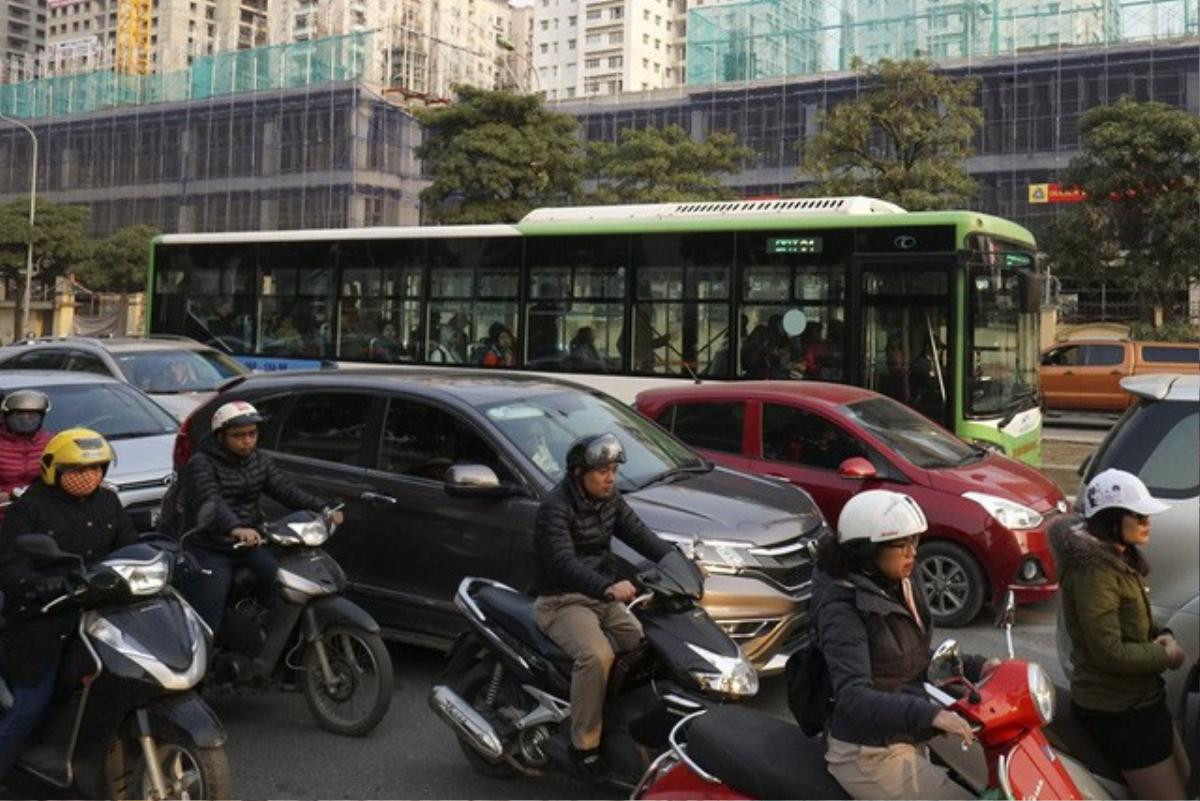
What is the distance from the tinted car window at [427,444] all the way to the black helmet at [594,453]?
4.71 feet

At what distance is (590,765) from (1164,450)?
2619 mm

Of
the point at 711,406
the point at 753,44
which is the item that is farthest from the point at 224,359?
the point at 753,44

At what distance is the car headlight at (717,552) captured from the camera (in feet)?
19.0

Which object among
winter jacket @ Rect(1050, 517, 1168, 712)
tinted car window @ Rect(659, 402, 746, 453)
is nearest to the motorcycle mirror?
winter jacket @ Rect(1050, 517, 1168, 712)

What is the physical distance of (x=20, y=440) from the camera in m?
7.17

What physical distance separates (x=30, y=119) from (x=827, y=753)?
8353cm

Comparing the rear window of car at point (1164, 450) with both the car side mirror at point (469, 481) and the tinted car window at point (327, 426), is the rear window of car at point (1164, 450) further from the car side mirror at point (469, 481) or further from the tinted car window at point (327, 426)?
the tinted car window at point (327, 426)

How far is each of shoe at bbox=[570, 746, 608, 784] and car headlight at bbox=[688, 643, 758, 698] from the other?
589 mm

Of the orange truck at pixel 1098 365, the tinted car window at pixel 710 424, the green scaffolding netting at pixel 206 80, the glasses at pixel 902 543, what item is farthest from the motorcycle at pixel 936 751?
the green scaffolding netting at pixel 206 80

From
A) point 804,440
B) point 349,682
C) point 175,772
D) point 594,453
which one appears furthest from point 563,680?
point 804,440

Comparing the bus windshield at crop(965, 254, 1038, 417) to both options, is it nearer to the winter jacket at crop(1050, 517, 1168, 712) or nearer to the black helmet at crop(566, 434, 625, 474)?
the black helmet at crop(566, 434, 625, 474)

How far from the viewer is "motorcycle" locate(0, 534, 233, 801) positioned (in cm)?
418

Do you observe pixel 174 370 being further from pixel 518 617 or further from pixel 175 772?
pixel 175 772

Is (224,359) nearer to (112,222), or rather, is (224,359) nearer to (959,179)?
(959,179)
